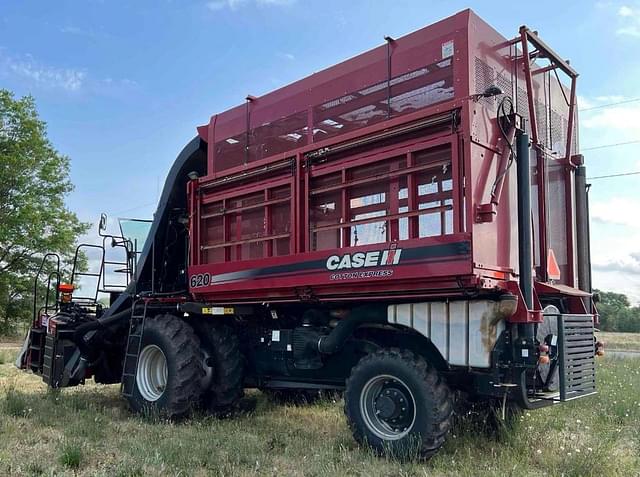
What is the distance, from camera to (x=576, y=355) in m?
5.63

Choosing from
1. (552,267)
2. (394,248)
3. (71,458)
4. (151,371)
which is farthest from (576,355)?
(151,371)

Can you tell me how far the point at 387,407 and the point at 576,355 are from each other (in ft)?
5.83

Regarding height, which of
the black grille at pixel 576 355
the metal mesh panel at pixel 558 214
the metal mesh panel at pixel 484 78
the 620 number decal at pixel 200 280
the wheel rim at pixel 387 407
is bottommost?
the wheel rim at pixel 387 407

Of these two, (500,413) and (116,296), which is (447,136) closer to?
(500,413)

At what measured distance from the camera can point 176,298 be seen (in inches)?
322

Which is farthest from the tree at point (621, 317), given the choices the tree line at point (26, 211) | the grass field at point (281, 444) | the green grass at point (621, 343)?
the grass field at point (281, 444)

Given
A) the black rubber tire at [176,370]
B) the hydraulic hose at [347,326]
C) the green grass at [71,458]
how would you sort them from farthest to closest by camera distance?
the black rubber tire at [176,370] < the hydraulic hose at [347,326] < the green grass at [71,458]

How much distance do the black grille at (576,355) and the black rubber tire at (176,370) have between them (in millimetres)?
4177

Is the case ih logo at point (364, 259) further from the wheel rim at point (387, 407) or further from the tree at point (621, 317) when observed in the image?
the tree at point (621, 317)

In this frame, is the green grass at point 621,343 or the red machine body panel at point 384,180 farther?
the green grass at point 621,343

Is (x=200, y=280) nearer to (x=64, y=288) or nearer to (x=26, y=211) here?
(x=64, y=288)

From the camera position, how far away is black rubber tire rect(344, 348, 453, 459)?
5246mm

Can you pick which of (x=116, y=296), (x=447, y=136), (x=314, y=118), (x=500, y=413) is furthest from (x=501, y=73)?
(x=116, y=296)

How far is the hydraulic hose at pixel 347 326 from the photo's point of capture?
237 inches
